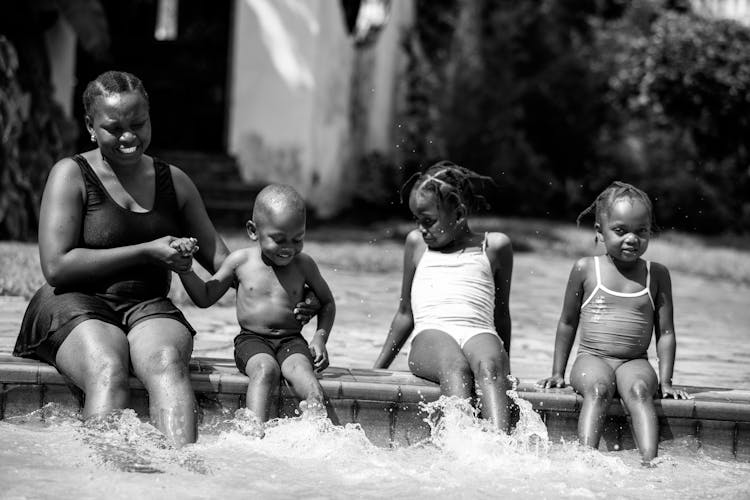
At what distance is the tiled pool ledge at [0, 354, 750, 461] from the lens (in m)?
4.04

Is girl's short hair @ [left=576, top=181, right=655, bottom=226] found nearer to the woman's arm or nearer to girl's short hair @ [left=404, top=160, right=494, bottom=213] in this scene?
girl's short hair @ [left=404, top=160, right=494, bottom=213]

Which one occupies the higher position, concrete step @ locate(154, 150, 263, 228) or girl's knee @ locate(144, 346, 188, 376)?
girl's knee @ locate(144, 346, 188, 376)

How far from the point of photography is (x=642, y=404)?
404 cm

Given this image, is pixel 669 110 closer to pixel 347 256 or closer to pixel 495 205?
pixel 495 205

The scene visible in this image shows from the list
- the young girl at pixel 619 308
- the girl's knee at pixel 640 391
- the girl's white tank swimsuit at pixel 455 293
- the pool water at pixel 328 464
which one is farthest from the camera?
the girl's white tank swimsuit at pixel 455 293

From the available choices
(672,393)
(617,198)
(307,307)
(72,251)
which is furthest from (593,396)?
(72,251)

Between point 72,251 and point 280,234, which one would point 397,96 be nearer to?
point 280,234

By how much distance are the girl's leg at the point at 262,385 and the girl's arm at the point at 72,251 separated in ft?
1.55

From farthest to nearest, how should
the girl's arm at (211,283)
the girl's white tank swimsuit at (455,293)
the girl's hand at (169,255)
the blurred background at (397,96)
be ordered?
1. the blurred background at (397,96)
2. the girl's white tank swimsuit at (455,293)
3. the girl's arm at (211,283)
4. the girl's hand at (169,255)

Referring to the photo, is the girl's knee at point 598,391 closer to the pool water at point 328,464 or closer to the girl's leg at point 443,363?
the pool water at point 328,464

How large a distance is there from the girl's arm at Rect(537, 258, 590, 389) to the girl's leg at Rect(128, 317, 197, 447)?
55.5 inches

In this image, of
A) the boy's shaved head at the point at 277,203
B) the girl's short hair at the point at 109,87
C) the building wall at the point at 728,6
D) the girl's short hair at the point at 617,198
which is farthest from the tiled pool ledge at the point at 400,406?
the building wall at the point at 728,6

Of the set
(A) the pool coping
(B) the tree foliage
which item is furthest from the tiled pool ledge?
(B) the tree foliage

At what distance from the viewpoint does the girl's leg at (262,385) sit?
13.1 ft
